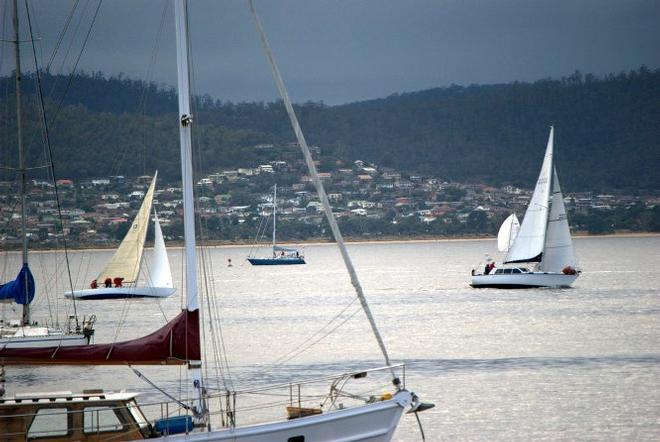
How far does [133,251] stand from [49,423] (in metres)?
67.8

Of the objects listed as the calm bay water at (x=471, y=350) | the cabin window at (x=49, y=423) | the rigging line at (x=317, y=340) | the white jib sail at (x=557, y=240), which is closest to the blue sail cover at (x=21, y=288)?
the calm bay water at (x=471, y=350)

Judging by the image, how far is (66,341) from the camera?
47719 mm

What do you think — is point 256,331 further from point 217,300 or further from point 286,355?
point 217,300

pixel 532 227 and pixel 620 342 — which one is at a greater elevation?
A: pixel 532 227

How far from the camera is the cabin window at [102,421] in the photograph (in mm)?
24406

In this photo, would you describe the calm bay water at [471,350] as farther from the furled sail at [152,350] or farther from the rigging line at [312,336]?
the furled sail at [152,350]

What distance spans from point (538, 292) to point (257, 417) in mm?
70192

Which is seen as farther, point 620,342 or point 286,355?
point 620,342

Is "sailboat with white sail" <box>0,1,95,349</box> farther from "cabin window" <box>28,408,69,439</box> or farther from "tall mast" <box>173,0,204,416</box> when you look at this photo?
"tall mast" <box>173,0,204,416</box>

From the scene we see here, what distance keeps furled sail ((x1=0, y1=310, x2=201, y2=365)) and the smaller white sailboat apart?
6418cm

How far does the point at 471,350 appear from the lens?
191 feet

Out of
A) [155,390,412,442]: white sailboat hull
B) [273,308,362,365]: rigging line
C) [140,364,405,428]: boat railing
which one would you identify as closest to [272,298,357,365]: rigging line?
[273,308,362,365]: rigging line

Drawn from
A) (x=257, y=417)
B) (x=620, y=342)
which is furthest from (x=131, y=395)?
(x=620, y=342)

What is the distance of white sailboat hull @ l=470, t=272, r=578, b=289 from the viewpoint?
92.4 m
